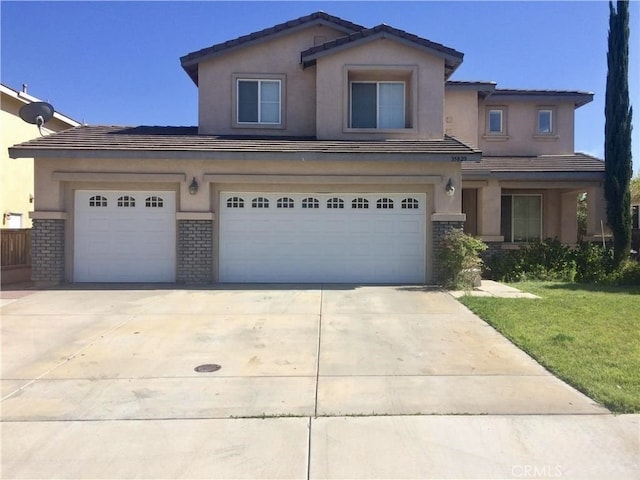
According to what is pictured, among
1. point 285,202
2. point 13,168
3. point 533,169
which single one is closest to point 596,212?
point 533,169

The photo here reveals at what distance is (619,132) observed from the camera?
48.3 ft

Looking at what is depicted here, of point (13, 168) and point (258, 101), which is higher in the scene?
point (258, 101)

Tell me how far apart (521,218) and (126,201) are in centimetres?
1338

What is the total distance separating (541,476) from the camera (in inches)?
146

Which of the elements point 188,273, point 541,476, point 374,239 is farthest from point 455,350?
point 188,273

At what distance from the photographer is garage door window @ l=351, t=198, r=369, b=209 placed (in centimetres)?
1302

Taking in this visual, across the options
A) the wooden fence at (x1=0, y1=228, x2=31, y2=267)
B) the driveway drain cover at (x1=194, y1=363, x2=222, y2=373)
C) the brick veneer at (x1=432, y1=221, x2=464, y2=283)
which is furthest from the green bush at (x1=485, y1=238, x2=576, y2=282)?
the wooden fence at (x1=0, y1=228, x2=31, y2=267)

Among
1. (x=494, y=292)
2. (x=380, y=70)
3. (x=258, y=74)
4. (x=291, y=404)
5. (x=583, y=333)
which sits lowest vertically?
(x=291, y=404)

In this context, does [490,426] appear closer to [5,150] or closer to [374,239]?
[374,239]

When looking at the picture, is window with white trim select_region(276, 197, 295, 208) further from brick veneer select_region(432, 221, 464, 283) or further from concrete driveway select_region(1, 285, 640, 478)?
concrete driveway select_region(1, 285, 640, 478)

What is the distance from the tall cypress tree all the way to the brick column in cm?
1498

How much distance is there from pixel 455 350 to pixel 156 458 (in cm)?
427

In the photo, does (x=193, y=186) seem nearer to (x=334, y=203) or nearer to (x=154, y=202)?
(x=154, y=202)

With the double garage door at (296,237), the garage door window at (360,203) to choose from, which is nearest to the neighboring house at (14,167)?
the double garage door at (296,237)
